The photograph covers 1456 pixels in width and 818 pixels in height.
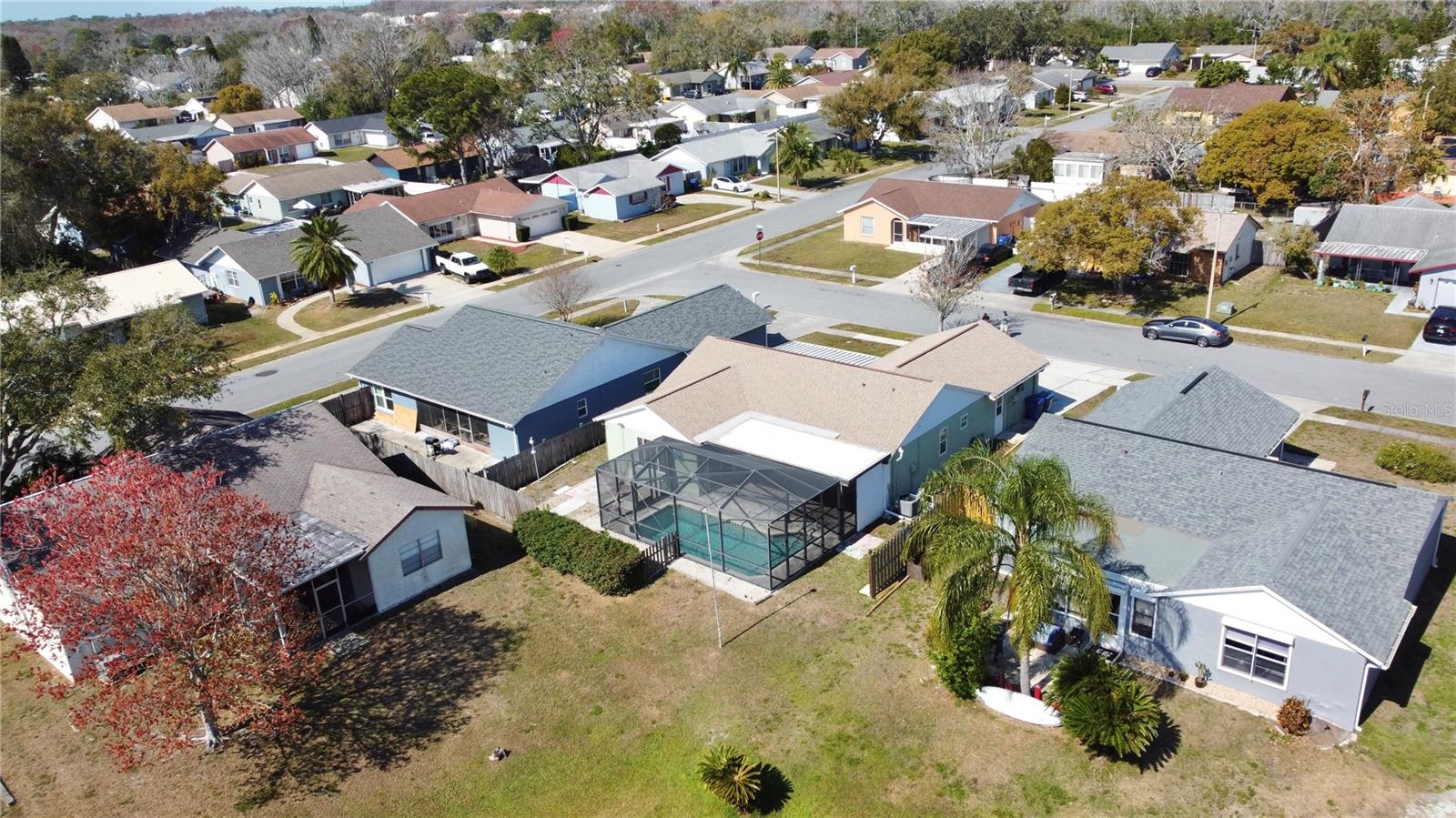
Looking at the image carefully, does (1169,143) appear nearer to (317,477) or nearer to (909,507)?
(909,507)

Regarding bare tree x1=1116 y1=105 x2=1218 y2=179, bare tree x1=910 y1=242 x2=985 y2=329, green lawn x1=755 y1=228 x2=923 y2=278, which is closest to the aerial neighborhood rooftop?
green lawn x1=755 y1=228 x2=923 y2=278

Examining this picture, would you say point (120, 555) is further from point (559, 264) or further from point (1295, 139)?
point (1295, 139)

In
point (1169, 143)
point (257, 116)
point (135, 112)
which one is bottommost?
Result: point (1169, 143)

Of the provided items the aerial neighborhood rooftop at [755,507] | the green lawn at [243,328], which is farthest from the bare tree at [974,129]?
the green lawn at [243,328]

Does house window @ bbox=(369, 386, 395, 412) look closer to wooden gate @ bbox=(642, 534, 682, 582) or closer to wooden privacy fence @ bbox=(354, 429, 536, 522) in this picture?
wooden privacy fence @ bbox=(354, 429, 536, 522)

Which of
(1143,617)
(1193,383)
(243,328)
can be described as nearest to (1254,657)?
(1143,617)

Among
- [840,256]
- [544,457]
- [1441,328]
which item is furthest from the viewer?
[840,256]

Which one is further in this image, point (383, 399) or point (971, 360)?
point (383, 399)

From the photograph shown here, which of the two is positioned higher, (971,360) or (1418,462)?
(971,360)
